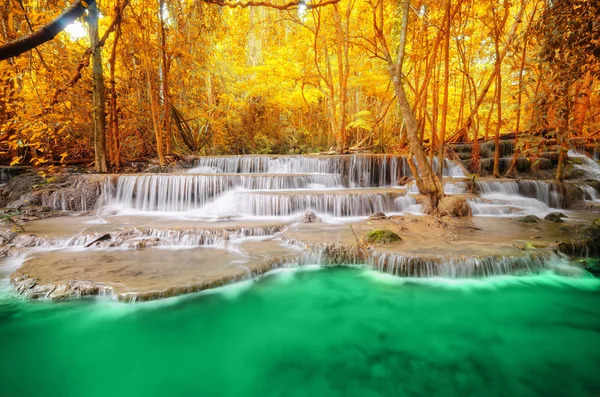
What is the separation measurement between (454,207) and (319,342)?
18.6 ft

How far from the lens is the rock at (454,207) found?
7.45m

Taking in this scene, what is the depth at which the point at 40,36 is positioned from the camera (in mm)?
1935

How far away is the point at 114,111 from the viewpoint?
1002 centimetres

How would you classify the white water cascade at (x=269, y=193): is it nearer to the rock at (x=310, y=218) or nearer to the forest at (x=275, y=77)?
the rock at (x=310, y=218)

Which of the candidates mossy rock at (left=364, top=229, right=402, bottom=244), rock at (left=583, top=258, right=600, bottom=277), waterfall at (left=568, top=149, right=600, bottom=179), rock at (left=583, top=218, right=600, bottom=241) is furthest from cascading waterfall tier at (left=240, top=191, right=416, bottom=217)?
waterfall at (left=568, top=149, right=600, bottom=179)

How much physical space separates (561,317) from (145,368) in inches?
191

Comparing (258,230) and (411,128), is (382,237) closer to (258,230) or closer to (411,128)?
(258,230)

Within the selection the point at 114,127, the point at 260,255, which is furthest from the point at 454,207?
the point at 114,127

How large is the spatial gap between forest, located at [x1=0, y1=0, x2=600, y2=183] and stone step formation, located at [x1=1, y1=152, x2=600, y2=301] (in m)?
1.54

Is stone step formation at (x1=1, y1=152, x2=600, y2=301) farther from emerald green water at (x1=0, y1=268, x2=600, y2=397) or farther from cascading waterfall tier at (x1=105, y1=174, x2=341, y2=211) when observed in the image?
emerald green water at (x1=0, y1=268, x2=600, y2=397)

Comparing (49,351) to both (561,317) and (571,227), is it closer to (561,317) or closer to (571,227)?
(561,317)

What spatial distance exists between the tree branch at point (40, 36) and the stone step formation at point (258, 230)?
282 centimetres

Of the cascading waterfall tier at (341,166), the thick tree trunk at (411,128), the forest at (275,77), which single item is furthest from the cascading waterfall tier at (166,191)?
the thick tree trunk at (411,128)

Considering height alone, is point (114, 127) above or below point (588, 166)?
above
